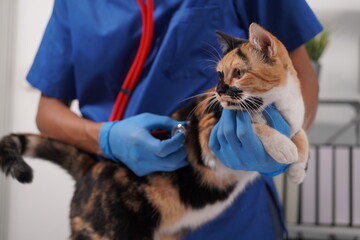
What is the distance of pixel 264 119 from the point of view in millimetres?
528

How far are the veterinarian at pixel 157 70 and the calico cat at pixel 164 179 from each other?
30 millimetres

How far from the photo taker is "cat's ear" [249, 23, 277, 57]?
0.43m

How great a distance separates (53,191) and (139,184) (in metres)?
0.90

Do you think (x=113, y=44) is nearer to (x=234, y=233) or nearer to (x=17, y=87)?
(x=234, y=233)

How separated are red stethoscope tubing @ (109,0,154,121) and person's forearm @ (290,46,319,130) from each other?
278 millimetres

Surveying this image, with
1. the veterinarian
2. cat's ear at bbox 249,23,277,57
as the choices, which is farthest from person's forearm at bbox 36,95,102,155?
cat's ear at bbox 249,23,277,57

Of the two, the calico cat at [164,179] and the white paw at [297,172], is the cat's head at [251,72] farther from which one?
the white paw at [297,172]

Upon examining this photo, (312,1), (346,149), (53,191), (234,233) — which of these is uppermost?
(312,1)

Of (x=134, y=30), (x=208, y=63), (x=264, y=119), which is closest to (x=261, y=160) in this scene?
(x=264, y=119)

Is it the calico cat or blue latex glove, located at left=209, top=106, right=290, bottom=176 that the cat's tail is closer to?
the calico cat

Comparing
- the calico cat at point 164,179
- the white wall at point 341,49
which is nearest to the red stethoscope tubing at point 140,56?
the calico cat at point 164,179

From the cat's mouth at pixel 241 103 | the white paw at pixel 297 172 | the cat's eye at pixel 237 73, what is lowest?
the white paw at pixel 297 172

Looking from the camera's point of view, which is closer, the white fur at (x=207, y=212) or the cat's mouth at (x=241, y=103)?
the cat's mouth at (x=241, y=103)

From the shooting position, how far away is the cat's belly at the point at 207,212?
702mm
